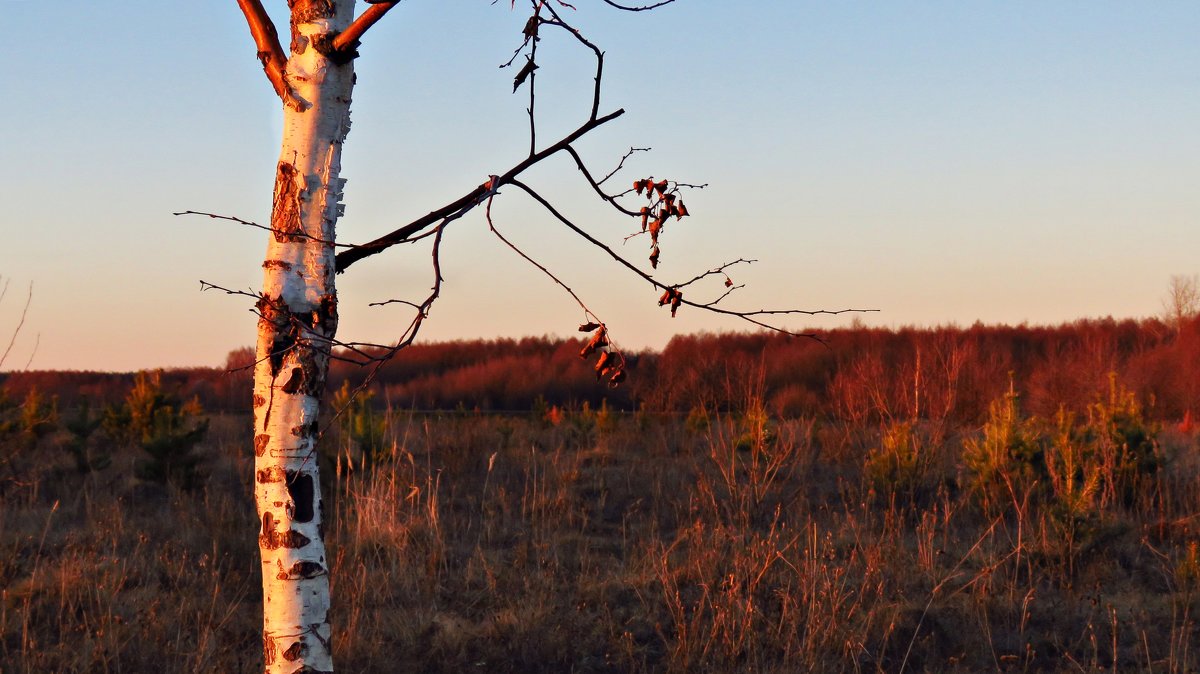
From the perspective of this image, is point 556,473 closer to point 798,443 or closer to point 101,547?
point 798,443

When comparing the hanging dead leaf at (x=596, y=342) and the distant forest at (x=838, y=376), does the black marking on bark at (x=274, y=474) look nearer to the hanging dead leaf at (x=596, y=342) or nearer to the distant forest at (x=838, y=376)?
the hanging dead leaf at (x=596, y=342)

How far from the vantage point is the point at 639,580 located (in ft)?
19.8

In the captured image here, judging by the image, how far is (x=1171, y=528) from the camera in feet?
25.1

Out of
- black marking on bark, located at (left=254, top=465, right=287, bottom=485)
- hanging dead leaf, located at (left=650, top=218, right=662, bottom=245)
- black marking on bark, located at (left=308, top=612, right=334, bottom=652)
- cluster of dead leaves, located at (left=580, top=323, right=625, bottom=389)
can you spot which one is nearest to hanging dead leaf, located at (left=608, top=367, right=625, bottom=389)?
cluster of dead leaves, located at (left=580, top=323, right=625, bottom=389)

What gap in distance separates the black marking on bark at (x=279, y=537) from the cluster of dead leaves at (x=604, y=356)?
970 mm

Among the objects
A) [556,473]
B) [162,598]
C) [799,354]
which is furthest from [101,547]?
[799,354]

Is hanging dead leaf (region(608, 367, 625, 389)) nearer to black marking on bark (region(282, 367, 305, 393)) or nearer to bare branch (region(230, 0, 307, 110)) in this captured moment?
black marking on bark (region(282, 367, 305, 393))

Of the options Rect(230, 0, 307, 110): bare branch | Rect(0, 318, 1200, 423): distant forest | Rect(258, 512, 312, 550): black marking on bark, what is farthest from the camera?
Rect(0, 318, 1200, 423): distant forest

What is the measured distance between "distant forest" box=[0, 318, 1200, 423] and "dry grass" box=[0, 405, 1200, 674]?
84.0 inches

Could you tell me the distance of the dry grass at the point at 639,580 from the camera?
507 cm

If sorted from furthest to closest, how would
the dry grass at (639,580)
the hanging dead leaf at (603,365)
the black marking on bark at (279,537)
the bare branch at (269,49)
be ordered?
the dry grass at (639,580), the bare branch at (269,49), the black marking on bark at (279,537), the hanging dead leaf at (603,365)

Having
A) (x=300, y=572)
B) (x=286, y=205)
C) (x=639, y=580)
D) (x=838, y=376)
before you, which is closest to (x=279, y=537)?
(x=300, y=572)

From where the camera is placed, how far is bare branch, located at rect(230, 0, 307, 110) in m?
2.76

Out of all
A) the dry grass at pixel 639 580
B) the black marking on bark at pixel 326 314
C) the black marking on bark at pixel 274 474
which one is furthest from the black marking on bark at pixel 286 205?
the dry grass at pixel 639 580
